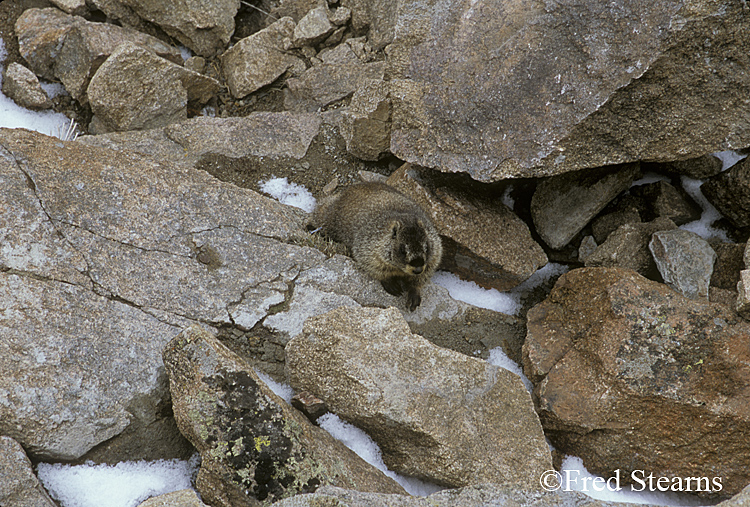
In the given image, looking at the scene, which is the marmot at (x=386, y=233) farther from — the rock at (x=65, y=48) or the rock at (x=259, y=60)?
the rock at (x=65, y=48)

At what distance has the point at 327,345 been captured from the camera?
197 inches

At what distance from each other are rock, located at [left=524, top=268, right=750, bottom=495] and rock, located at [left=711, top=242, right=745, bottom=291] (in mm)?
831

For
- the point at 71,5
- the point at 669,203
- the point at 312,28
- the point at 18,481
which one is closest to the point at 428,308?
the point at 669,203

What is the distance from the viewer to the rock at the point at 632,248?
6500mm

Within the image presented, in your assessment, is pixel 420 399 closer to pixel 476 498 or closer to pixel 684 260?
pixel 476 498

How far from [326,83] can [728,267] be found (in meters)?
5.87

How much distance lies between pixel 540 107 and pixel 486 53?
846mm

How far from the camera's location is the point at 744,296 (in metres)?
5.36

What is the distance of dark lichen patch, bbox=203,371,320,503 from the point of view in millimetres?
4078

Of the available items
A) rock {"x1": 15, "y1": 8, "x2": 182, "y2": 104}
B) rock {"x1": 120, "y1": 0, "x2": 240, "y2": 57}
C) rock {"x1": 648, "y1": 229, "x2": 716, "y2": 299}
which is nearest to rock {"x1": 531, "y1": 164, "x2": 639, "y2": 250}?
rock {"x1": 648, "y1": 229, "x2": 716, "y2": 299}

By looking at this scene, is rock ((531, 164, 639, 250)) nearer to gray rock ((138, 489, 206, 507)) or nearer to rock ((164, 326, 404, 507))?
rock ((164, 326, 404, 507))

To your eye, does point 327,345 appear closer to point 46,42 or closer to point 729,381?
point 729,381

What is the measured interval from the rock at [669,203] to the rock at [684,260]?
1.65ft

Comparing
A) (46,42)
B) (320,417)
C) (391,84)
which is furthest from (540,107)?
(46,42)
